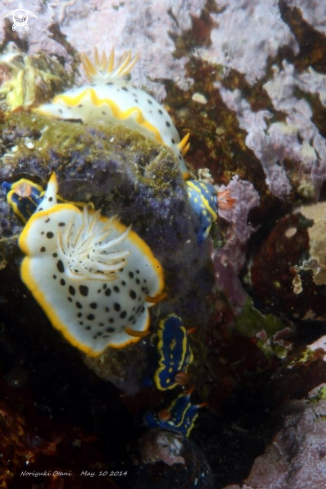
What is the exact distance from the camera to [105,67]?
129 inches

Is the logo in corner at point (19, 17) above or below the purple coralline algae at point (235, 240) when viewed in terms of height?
above

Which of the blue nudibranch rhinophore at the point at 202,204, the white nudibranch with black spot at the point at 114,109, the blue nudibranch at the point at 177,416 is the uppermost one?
the white nudibranch with black spot at the point at 114,109

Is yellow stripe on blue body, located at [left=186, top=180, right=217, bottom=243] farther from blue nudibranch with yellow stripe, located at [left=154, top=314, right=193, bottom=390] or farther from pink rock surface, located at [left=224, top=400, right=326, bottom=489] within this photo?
pink rock surface, located at [left=224, top=400, right=326, bottom=489]

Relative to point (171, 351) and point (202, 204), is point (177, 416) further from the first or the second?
point (202, 204)

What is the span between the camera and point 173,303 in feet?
9.25

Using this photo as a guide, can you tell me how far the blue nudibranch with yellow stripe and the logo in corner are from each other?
10.2 feet

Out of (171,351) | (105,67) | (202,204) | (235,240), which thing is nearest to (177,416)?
(171,351)

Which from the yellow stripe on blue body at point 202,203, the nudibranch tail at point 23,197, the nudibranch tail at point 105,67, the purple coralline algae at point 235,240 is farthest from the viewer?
the purple coralline algae at point 235,240

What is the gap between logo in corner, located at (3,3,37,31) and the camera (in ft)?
11.1

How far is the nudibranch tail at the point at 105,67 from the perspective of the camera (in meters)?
3.19

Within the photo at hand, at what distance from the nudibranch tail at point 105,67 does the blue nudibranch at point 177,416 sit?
2949mm

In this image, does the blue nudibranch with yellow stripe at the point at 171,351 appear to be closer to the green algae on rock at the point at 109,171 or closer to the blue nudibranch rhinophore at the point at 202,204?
the green algae on rock at the point at 109,171

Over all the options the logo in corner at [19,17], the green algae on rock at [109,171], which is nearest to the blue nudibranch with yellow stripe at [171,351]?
the green algae on rock at [109,171]

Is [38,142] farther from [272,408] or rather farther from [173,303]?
[272,408]
